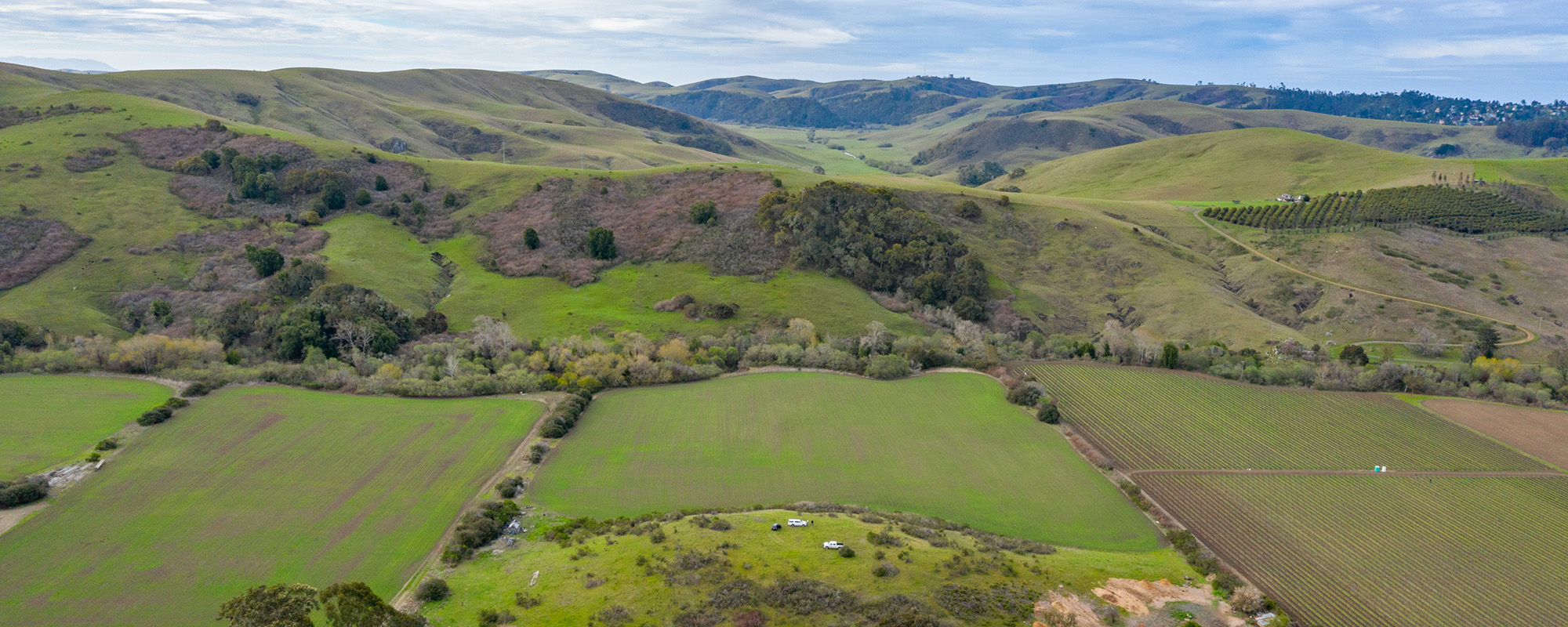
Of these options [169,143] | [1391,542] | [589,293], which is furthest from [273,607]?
[169,143]

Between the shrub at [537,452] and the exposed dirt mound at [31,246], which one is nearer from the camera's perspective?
the shrub at [537,452]

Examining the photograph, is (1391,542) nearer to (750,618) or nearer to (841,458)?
(841,458)

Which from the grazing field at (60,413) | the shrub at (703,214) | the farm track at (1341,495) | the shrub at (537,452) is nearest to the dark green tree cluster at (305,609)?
the shrub at (537,452)

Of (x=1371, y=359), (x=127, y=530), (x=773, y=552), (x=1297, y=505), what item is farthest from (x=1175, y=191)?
(x=127, y=530)

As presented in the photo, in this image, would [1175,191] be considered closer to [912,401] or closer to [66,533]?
[912,401]

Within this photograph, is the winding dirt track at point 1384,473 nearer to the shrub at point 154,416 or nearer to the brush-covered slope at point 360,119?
the shrub at point 154,416
